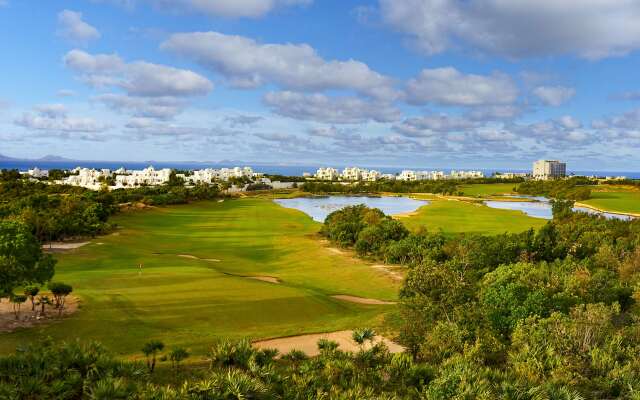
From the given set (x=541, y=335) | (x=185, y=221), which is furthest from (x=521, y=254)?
(x=185, y=221)

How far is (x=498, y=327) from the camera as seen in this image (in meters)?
23.4

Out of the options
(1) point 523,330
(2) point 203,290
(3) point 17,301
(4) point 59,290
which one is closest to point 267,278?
(2) point 203,290

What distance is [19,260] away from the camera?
75.9 ft

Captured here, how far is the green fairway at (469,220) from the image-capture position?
272 ft

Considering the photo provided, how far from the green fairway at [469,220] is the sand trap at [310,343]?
2032 inches

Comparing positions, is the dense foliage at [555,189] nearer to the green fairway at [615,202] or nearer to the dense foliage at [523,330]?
the green fairway at [615,202]

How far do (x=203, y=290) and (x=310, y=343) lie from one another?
40.4 ft

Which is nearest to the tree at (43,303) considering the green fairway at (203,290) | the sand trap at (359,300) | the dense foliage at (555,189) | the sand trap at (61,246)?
the green fairway at (203,290)

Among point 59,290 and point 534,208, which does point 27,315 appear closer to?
point 59,290

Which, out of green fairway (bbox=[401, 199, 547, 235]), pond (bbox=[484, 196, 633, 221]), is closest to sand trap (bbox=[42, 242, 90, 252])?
green fairway (bbox=[401, 199, 547, 235])

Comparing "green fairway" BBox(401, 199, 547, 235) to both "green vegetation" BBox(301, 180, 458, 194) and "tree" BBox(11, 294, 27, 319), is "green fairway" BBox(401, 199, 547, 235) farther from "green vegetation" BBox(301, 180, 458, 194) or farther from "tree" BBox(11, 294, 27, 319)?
"green vegetation" BBox(301, 180, 458, 194)

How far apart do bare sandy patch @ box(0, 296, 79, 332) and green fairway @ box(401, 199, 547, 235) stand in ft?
184

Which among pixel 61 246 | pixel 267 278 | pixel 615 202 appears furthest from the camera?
pixel 615 202

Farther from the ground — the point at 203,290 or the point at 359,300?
the point at 203,290
